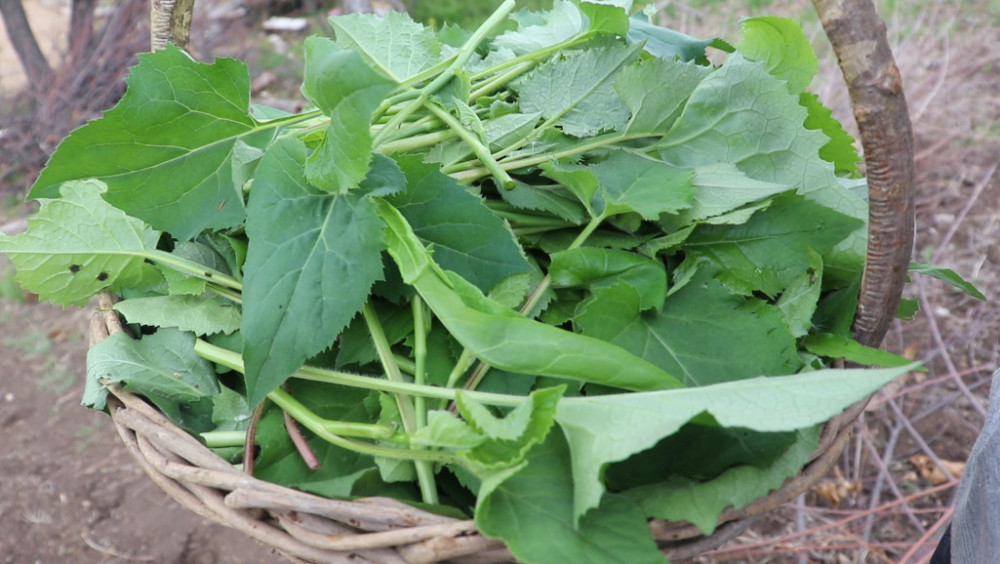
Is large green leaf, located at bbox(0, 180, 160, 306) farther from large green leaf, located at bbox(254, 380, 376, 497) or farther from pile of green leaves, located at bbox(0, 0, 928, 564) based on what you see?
large green leaf, located at bbox(254, 380, 376, 497)

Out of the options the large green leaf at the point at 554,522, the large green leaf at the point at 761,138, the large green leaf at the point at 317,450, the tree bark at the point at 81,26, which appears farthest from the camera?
the tree bark at the point at 81,26

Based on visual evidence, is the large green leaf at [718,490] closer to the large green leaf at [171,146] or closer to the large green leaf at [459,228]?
the large green leaf at [459,228]

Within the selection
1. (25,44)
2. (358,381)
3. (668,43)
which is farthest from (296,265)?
(25,44)

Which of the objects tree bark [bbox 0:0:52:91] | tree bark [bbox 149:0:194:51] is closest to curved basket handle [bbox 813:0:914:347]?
tree bark [bbox 149:0:194:51]

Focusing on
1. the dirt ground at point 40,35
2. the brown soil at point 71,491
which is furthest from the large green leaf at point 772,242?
the dirt ground at point 40,35

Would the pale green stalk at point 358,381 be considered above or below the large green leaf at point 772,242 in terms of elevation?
below

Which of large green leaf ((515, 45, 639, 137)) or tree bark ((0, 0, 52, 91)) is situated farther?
tree bark ((0, 0, 52, 91))

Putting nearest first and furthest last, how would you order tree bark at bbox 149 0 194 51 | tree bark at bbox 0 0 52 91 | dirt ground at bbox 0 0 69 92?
1. tree bark at bbox 149 0 194 51
2. tree bark at bbox 0 0 52 91
3. dirt ground at bbox 0 0 69 92

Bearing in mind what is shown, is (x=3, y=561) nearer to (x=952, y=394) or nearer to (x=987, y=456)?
(x=987, y=456)
